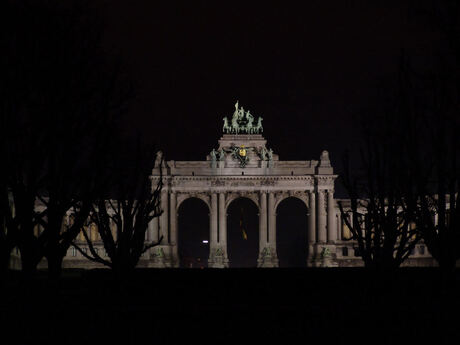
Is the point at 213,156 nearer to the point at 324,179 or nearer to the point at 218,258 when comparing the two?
the point at 218,258

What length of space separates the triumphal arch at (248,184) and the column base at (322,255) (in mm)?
194

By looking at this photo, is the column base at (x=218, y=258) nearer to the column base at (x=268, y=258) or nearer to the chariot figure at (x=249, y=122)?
the column base at (x=268, y=258)

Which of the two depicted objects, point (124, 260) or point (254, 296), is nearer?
point (254, 296)

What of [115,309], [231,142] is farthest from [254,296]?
[231,142]

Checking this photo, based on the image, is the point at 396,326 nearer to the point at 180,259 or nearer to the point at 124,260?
the point at 124,260

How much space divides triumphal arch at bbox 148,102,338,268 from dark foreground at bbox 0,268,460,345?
111301 millimetres

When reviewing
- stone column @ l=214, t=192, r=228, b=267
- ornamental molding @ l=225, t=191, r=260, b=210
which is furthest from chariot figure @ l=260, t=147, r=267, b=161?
stone column @ l=214, t=192, r=228, b=267

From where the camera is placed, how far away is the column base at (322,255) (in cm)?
15550

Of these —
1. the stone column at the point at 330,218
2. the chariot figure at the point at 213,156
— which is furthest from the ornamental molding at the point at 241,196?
the stone column at the point at 330,218

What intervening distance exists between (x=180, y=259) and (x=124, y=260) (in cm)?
9905

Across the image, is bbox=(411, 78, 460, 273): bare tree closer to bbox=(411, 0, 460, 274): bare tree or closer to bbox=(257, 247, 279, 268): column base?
bbox=(411, 0, 460, 274): bare tree

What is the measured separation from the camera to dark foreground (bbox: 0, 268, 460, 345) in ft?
92.8

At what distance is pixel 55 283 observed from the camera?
45.4m

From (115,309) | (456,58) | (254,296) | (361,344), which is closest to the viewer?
(361,344)
